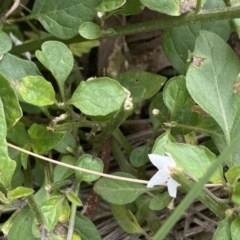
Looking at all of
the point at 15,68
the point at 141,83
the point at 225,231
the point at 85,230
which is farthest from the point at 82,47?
the point at 225,231

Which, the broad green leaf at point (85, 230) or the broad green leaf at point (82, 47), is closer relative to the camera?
the broad green leaf at point (85, 230)

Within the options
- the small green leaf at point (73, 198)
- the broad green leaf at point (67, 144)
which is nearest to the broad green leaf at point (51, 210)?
the small green leaf at point (73, 198)

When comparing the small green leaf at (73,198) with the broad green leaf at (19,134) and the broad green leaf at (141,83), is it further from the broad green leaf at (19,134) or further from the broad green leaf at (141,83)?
the broad green leaf at (141,83)

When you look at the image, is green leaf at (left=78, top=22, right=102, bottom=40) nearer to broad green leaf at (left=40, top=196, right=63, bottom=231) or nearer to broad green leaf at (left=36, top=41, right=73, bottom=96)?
broad green leaf at (left=36, top=41, right=73, bottom=96)

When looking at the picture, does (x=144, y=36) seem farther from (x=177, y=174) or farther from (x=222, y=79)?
(x=177, y=174)

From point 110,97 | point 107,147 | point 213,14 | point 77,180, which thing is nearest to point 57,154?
point 107,147

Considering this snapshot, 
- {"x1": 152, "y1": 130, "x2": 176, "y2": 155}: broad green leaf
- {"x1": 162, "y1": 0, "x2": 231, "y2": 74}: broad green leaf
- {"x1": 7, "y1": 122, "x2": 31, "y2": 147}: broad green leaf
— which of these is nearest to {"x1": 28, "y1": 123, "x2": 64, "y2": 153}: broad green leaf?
{"x1": 7, "y1": 122, "x2": 31, "y2": 147}: broad green leaf
